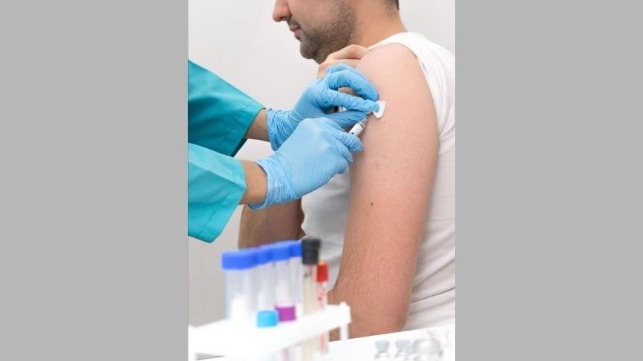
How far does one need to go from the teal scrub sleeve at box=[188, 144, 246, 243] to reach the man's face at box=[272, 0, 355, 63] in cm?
40

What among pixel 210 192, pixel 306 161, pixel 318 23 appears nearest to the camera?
pixel 210 192

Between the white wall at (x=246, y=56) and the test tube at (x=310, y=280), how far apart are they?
18 centimetres

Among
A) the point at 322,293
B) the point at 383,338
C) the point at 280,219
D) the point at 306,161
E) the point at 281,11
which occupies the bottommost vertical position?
the point at 383,338

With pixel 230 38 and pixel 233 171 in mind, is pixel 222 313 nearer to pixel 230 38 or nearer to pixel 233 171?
pixel 233 171

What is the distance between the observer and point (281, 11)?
1753 millimetres

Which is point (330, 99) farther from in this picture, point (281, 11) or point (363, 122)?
point (281, 11)

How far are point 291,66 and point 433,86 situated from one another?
0.35 m

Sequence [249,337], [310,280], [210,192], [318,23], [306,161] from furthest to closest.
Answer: [318,23] < [306,161] < [210,192] < [310,280] < [249,337]

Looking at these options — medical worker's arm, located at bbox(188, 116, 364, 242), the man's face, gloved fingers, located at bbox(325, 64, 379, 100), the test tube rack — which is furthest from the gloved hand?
the test tube rack

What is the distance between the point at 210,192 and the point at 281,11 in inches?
19.0

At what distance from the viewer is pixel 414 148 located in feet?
5.65

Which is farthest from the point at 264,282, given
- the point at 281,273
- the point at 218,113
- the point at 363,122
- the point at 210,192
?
the point at 218,113

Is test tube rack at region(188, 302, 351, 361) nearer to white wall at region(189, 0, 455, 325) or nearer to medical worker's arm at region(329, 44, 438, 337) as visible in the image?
white wall at region(189, 0, 455, 325)

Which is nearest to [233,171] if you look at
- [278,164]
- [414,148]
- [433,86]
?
[278,164]
